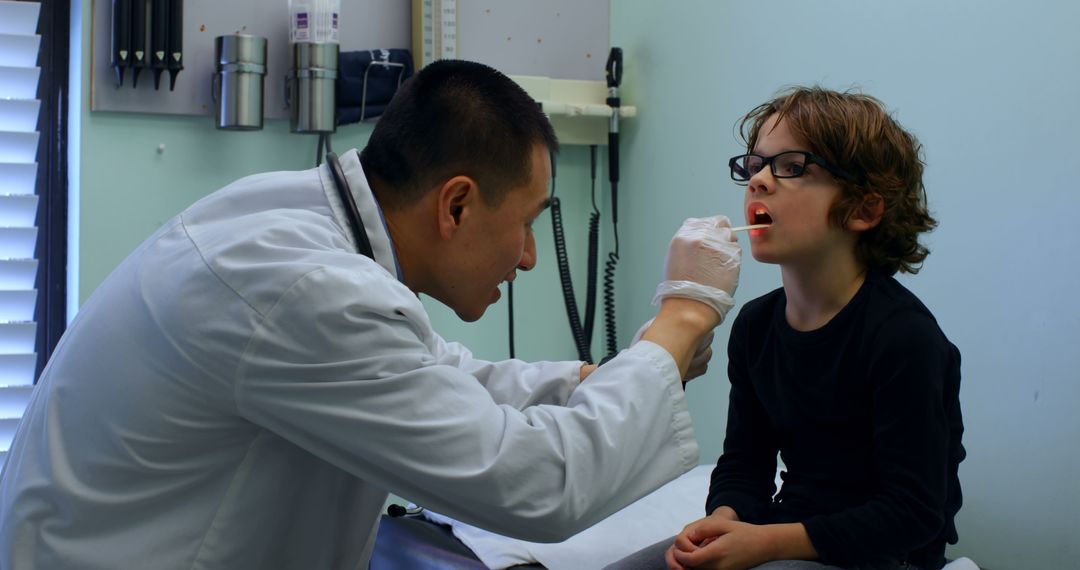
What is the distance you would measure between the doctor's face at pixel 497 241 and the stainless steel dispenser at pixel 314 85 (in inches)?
52.3

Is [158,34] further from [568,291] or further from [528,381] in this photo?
[528,381]

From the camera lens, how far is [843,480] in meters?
1.41

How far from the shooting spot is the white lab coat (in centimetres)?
108

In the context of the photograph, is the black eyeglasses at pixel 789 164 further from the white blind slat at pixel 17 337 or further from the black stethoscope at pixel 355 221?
the white blind slat at pixel 17 337

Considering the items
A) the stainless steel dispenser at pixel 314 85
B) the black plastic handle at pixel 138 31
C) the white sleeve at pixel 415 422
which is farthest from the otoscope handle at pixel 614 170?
the white sleeve at pixel 415 422

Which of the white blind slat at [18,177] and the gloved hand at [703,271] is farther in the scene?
the white blind slat at [18,177]

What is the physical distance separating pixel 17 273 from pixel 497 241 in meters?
1.72

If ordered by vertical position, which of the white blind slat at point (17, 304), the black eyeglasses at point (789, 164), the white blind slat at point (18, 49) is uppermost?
the white blind slat at point (18, 49)

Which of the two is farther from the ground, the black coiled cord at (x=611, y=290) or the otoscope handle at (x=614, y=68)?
the otoscope handle at (x=614, y=68)

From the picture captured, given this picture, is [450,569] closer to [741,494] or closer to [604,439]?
[741,494]

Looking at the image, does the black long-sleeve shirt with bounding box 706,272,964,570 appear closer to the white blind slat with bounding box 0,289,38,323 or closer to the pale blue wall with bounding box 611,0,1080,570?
the pale blue wall with bounding box 611,0,1080,570

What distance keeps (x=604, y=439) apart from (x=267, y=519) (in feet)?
1.36

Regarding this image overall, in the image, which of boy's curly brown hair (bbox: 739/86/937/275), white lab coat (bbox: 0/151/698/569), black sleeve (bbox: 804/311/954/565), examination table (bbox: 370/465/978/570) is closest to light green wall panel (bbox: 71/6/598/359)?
examination table (bbox: 370/465/978/570)

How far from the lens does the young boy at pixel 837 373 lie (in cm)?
132
